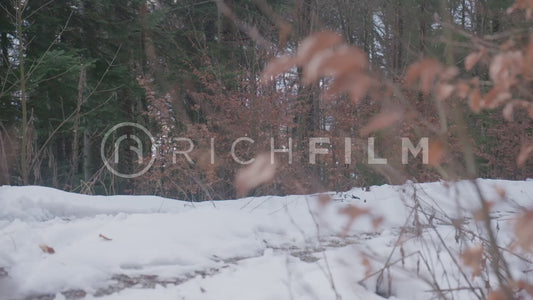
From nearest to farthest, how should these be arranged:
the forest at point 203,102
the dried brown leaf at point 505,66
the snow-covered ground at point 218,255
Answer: the dried brown leaf at point 505,66, the snow-covered ground at point 218,255, the forest at point 203,102

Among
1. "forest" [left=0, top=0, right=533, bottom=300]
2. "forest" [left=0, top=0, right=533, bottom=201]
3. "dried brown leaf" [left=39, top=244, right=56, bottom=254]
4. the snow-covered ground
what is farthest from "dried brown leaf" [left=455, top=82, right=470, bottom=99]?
"forest" [left=0, top=0, right=533, bottom=201]

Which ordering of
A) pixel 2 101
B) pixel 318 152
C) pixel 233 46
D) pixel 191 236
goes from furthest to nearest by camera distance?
pixel 233 46, pixel 318 152, pixel 2 101, pixel 191 236

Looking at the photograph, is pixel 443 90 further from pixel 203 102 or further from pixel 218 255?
pixel 203 102

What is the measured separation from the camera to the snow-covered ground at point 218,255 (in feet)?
5.99

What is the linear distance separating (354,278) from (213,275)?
2.49 feet

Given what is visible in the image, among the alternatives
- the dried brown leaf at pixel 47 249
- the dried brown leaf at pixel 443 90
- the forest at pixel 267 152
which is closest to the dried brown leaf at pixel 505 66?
the forest at pixel 267 152

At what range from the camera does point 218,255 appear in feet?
8.51

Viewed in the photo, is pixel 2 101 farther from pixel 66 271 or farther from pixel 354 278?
pixel 354 278

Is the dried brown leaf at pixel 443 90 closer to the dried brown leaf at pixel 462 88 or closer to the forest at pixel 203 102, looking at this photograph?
the dried brown leaf at pixel 462 88

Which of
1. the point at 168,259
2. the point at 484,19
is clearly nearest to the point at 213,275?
the point at 168,259

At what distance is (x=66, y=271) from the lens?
1.93 metres

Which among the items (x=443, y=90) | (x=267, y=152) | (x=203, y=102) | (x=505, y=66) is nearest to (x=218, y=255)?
(x=443, y=90)

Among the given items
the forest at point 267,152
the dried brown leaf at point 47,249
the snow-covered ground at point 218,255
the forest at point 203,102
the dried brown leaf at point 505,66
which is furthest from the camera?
the forest at point 203,102

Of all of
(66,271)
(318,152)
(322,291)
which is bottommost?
(322,291)
